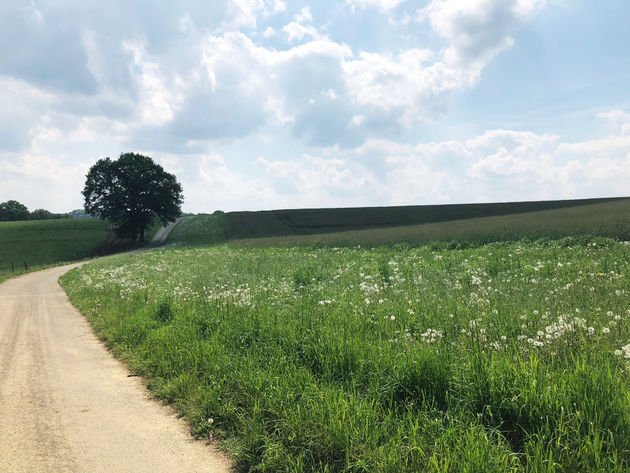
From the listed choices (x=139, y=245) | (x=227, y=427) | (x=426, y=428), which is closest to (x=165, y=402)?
(x=227, y=427)

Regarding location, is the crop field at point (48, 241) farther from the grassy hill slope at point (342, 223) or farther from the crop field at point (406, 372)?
the crop field at point (406, 372)

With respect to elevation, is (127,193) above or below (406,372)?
above

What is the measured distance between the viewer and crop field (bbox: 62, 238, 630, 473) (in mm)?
3502

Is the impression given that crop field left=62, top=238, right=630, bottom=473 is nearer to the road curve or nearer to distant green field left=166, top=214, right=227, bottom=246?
the road curve

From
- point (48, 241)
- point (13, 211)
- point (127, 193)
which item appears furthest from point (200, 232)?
point (13, 211)

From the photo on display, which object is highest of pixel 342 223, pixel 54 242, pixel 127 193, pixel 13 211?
pixel 13 211

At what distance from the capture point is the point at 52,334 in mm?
10109

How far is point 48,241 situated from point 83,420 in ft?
236

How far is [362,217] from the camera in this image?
230ft

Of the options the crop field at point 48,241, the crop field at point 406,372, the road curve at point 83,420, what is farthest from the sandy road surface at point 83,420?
the crop field at point 48,241

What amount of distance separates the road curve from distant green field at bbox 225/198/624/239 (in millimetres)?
50093

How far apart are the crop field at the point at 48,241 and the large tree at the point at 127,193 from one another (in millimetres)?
6212

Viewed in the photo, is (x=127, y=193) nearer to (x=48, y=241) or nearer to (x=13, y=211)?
(x=48, y=241)

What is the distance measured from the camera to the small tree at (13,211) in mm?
124012
